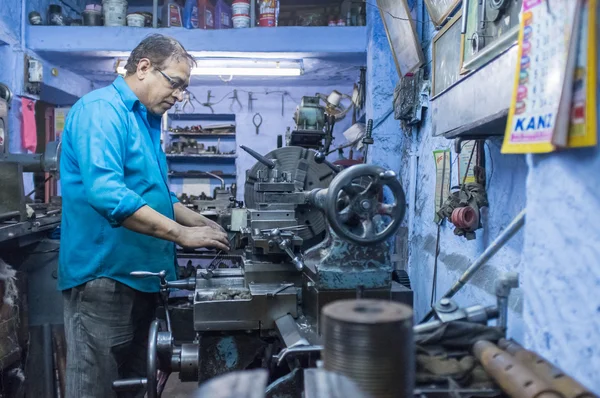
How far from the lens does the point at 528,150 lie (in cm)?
85

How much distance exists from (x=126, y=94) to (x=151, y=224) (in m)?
0.54

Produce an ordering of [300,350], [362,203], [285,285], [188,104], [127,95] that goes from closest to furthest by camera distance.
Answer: [300,350] → [362,203] → [285,285] → [127,95] → [188,104]

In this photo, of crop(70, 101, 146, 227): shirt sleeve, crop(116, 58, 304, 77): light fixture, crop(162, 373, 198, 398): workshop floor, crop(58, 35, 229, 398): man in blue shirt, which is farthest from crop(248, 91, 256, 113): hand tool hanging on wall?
crop(70, 101, 146, 227): shirt sleeve

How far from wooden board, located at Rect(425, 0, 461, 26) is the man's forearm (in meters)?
1.51

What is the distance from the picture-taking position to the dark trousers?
180 cm

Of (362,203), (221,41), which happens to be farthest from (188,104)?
(362,203)

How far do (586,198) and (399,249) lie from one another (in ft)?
8.83

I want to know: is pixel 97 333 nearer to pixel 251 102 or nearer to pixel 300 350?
pixel 300 350

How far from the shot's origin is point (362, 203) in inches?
52.9

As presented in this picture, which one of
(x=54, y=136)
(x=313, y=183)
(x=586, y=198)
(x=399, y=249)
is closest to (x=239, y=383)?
(x=586, y=198)

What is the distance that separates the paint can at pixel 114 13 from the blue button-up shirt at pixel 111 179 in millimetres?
3157

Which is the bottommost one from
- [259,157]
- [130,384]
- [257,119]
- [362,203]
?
[130,384]

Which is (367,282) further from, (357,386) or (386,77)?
(386,77)

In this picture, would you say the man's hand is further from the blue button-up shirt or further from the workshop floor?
the workshop floor
